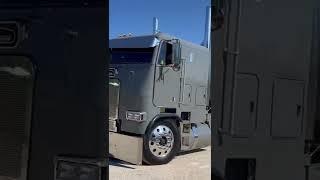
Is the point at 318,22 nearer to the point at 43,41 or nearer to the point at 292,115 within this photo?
the point at 292,115

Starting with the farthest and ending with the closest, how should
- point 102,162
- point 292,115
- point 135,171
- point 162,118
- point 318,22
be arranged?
1. point 162,118
2. point 135,171
3. point 318,22
4. point 292,115
5. point 102,162

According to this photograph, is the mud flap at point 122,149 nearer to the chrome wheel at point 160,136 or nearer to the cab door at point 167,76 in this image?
the cab door at point 167,76

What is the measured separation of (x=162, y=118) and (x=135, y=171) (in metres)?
2.72

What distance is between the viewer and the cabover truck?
A: 3467 mm

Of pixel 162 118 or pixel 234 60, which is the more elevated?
pixel 234 60

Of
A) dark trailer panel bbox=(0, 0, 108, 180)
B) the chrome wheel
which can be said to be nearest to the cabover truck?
the chrome wheel

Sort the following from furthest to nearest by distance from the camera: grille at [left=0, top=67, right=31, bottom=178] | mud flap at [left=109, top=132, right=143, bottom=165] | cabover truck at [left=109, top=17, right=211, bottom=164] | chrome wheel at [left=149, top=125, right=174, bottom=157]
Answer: chrome wheel at [left=149, top=125, right=174, bottom=157] < cabover truck at [left=109, top=17, right=211, bottom=164] < mud flap at [left=109, top=132, right=143, bottom=165] < grille at [left=0, top=67, right=31, bottom=178]

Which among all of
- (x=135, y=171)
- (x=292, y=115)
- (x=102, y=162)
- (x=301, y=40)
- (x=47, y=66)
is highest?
(x=301, y=40)

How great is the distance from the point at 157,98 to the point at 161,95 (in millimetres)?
79

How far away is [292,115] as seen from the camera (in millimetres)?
2520

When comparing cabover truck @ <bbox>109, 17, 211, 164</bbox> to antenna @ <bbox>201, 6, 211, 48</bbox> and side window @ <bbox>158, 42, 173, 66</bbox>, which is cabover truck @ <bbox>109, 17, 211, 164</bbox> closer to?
side window @ <bbox>158, 42, 173, 66</bbox>

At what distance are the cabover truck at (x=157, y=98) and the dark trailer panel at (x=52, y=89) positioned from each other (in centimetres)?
50

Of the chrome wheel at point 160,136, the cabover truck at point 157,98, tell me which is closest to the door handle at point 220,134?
the cabover truck at point 157,98

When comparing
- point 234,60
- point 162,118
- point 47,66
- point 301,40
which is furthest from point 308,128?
point 162,118
